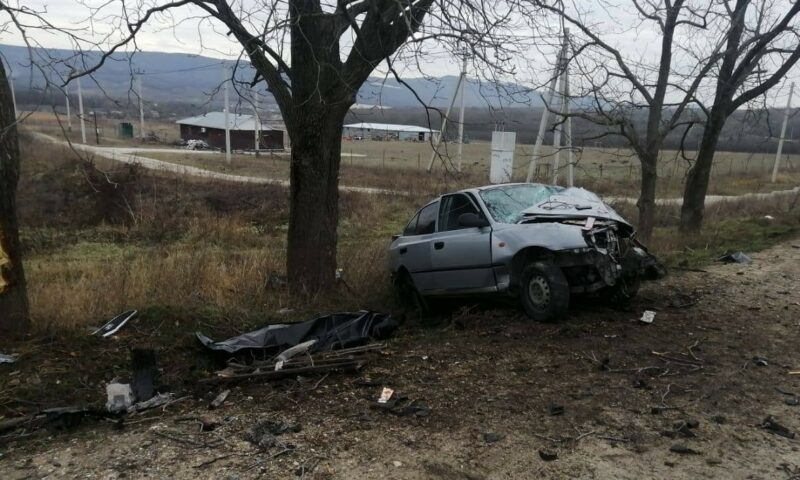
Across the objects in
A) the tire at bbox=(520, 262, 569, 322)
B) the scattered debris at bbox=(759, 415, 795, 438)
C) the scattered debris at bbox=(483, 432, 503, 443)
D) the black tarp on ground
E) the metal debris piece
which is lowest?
the black tarp on ground

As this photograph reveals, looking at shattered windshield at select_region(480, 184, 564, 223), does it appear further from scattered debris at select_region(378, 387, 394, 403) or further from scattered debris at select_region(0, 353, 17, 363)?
scattered debris at select_region(0, 353, 17, 363)

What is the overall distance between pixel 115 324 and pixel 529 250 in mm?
4855

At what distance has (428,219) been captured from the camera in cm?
889

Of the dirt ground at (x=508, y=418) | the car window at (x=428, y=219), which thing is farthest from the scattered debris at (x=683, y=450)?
the car window at (x=428, y=219)

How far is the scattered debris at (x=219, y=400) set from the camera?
5.09 m

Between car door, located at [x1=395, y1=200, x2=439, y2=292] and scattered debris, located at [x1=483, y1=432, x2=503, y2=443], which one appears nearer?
scattered debris, located at [x1=483, y1=432, x2=503, y2=443]

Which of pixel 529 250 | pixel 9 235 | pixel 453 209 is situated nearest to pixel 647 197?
pixel 453 209

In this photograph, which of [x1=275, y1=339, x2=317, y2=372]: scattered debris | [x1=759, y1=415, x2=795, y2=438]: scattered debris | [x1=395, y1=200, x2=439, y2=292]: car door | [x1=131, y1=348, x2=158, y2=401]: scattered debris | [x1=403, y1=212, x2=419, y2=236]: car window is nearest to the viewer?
[x1=759, y1=415, x2=795, y2=438]: scattered debris

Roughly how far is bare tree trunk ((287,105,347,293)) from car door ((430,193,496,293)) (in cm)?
162

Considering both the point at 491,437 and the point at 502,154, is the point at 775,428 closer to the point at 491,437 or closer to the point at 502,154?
the point at 491,437

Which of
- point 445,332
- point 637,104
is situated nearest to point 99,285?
point 445,332

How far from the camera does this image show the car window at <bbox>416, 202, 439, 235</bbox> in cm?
876

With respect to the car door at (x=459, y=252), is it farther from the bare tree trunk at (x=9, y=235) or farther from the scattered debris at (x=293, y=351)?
the bare tree trunk at (x=9, y=235)

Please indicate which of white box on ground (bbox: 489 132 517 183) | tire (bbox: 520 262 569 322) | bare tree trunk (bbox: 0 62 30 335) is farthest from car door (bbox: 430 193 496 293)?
white box on ground (bbox: 489 132 517 183)
